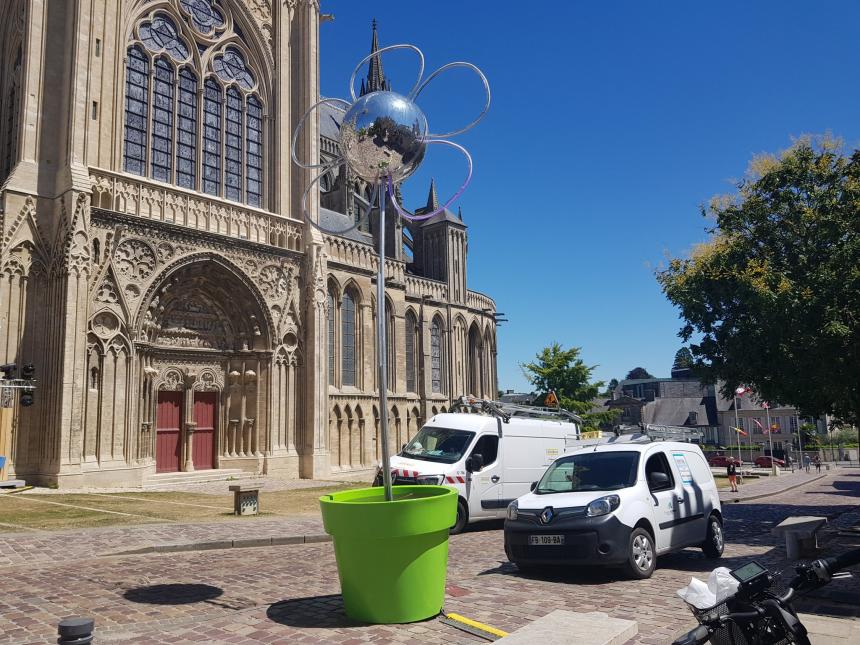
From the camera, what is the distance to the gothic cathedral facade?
1872 centimetres

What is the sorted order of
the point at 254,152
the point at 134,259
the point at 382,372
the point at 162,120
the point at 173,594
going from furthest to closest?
the point at 254,152 < the point at 162,120 < the point at 134,259 < the point at 173,594 < the point at 382,372

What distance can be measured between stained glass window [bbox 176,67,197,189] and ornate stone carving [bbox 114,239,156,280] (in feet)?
11.6

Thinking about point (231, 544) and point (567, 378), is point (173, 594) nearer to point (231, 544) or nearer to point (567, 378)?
point (231, 544)

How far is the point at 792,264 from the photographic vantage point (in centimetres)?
1237

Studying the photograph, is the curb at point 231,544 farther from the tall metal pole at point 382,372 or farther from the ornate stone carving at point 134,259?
the ornate stone carving at point 134,259

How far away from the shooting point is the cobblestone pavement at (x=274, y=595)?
5027 mm

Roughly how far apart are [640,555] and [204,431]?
61.9 feet

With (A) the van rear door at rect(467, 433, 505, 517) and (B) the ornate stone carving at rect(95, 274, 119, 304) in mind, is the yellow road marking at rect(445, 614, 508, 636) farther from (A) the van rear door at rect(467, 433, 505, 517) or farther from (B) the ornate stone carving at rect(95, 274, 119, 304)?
(B) the ornate stone carving at rect(95, 274, 119, 304)

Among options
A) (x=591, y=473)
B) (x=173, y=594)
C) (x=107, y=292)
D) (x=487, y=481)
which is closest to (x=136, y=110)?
(x=107, y=292)

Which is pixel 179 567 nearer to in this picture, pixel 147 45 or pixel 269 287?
pixel 269 287

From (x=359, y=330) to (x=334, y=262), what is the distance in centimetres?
342

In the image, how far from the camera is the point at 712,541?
8.80 meters

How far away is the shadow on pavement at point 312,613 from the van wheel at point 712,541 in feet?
16.9

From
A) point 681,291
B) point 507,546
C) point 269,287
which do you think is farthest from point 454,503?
point 269,287
